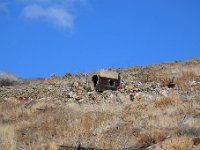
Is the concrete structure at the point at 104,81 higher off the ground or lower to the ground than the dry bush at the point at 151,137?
higher

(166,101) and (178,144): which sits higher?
(166,101)

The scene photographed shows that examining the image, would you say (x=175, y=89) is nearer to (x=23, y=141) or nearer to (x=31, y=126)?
(x=31, y=126)

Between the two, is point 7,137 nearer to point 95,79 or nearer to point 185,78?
point 95,79

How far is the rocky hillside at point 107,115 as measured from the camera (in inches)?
450

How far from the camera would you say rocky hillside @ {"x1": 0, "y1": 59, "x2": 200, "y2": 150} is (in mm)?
11438

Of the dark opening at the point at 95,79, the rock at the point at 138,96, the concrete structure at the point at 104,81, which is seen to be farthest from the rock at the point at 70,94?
the rock at the point at 138,96

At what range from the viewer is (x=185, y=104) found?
14.8 meters

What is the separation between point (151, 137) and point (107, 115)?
12.1 feet

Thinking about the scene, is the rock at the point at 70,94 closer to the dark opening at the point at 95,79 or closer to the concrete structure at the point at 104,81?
the concrete structure at the point at 104,81

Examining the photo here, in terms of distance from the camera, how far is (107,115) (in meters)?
14.6

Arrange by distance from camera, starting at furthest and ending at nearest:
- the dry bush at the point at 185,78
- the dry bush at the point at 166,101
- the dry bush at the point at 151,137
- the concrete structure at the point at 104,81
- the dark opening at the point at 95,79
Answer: the dark opening at the point at 95,79 < the concrete structure at the point at 104,81 < the dry bush at the point at 185,78 < the dry bush at the point at 166,101 < the dry bush at the point at 151,137

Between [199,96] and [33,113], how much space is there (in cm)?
666

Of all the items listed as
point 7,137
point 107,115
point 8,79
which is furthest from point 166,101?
point 8,79

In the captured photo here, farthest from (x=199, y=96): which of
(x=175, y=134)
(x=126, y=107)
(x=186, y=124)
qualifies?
(x=175, y=134)
